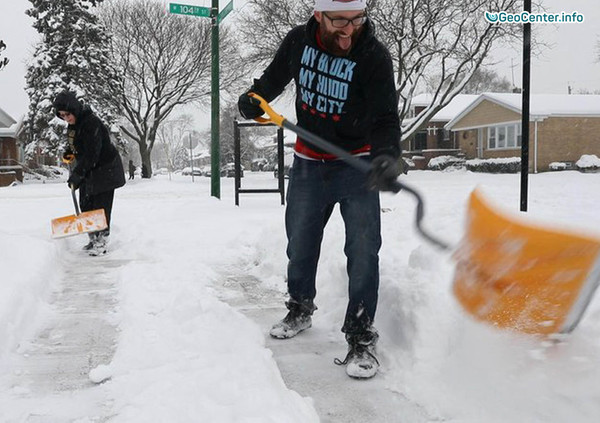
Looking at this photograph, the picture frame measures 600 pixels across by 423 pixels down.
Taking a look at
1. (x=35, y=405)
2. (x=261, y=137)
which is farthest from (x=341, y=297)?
(x=261, y=137)

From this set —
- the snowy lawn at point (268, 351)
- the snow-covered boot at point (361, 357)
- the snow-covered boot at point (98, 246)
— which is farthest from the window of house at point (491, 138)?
the snow-covered boot at point (361, 357)

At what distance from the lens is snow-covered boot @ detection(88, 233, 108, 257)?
5312 millimetres

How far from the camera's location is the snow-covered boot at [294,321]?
2910mm

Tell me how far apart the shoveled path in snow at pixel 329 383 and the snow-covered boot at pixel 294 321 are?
0.04 metres

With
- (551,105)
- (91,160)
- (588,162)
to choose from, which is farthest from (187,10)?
(551,105)

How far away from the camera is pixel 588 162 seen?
24469 mm

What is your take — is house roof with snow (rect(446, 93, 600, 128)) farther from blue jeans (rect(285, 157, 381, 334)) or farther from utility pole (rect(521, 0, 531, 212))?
blue jeans (rect(285, 157, 381, 334))

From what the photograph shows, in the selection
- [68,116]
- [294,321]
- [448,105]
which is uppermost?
[448,105]

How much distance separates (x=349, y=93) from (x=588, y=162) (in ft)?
83.8

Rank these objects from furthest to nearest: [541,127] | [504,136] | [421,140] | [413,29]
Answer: [421,140] < [504,136] < [541,127] < [413,29]

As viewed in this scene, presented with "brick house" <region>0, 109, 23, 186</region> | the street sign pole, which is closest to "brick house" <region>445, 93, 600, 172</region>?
the street sign pole

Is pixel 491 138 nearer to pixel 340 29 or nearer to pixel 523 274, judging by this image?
pixel 340 29

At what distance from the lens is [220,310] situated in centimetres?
304

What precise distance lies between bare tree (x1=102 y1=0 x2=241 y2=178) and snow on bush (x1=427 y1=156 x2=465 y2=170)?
47.9 feet
